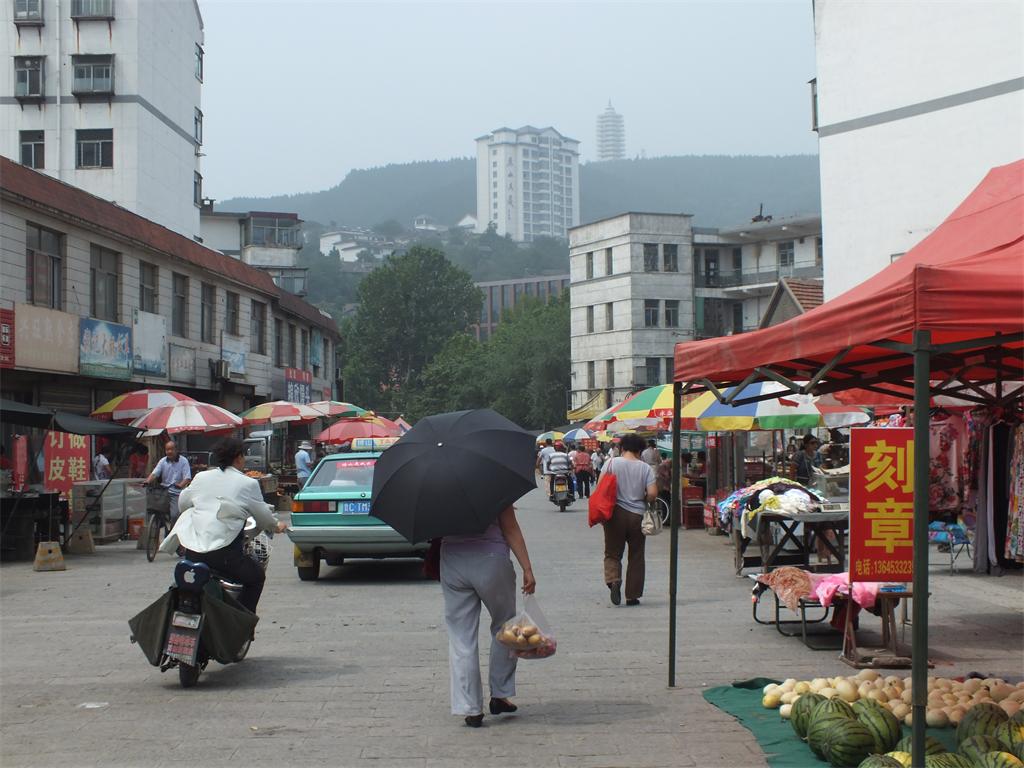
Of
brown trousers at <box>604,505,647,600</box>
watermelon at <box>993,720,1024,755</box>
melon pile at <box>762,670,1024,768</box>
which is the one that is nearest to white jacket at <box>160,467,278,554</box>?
melon pile at <box>762,670,1024,768</box>

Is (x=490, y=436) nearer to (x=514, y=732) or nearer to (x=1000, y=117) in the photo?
(x=514, y=732)

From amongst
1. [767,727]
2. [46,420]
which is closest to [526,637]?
[767,727]

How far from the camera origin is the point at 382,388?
10419cm

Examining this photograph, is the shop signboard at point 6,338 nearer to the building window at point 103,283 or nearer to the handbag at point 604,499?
the building window at point 103,283

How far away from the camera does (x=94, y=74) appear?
43.4 metres

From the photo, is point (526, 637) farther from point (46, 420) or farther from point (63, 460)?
point (63, 460)

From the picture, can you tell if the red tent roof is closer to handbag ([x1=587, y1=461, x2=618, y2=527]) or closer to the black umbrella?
the black umbrella

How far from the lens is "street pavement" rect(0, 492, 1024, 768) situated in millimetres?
6473

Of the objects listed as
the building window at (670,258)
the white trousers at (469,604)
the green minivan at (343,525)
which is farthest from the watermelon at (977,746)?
the building window at (670,258)

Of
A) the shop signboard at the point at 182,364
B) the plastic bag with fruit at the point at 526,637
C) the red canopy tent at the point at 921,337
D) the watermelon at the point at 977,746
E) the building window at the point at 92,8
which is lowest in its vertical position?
the watermelon at the point at 977,746

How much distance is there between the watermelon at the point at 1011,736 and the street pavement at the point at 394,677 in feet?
3.99

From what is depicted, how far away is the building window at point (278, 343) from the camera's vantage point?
42.4 m

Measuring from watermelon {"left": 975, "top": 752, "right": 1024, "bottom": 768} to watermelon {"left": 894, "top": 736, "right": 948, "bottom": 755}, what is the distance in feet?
1.18

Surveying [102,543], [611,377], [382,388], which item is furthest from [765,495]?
[382,388]
